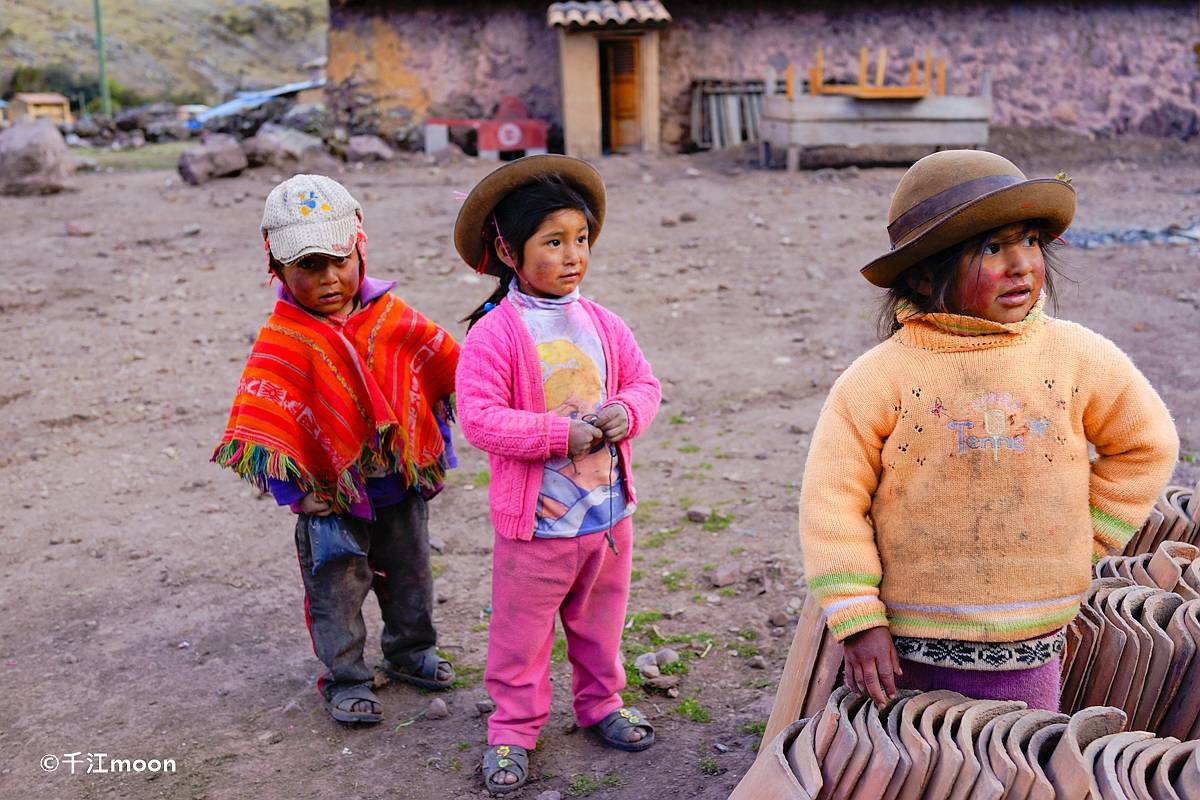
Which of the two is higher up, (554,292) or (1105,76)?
(1105,76)

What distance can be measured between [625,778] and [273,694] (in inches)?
49.8

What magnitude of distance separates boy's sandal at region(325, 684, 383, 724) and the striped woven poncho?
62cm

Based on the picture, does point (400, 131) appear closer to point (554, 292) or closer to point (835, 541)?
point (554, 292)

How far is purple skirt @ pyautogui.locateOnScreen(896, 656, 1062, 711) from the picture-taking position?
91.6 inches

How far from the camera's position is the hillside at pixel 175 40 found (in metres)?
41.2

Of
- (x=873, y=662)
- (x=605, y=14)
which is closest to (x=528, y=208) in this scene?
(x=873, y=662)

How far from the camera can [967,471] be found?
225 cm

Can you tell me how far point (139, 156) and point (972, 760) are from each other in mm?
19649

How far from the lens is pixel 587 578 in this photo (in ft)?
10.5

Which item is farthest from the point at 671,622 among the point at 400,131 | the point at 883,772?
the point at 400,131

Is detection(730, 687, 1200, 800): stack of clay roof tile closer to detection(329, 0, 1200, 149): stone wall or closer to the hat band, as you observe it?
the hat band

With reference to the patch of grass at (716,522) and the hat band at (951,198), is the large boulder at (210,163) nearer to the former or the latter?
the patch of grass at (716,522)

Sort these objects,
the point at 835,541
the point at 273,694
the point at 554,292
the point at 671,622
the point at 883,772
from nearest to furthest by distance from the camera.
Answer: the point at 883,772 < the point at 835,541 < the point at 554,292 < the point at 273,694 < the point at 671,622

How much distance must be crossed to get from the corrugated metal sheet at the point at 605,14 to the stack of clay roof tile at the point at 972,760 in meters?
13.2
